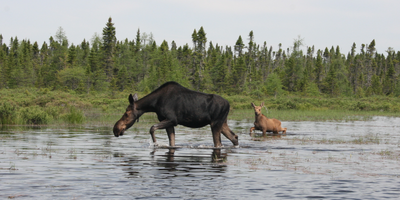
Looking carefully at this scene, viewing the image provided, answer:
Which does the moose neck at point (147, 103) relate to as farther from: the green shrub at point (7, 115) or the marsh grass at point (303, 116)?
the marsh grass at point (303, 116)

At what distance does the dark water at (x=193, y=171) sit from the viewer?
6.98 m

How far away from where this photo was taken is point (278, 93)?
96062 mm

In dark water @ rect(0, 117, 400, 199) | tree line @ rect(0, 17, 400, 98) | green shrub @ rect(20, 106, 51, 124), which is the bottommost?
dark water @ rect(0, 117, 400, 199)

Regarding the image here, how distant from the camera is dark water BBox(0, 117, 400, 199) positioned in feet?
22.9

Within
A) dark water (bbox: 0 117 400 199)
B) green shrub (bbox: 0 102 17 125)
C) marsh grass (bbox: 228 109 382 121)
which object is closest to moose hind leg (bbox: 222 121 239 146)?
dark water (bbox: 0 117 400 199)

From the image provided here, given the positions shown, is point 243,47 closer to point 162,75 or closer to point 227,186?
point 162,75

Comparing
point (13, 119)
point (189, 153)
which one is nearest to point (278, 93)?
point (13, 119)

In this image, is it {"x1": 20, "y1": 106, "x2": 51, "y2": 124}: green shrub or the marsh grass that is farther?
the marsh grass

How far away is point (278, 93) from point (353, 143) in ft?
266

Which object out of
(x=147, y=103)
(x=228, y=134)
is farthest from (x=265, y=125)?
(x=147, y=103)

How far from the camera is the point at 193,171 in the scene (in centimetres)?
902

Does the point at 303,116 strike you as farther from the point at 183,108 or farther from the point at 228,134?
the point at 183,108

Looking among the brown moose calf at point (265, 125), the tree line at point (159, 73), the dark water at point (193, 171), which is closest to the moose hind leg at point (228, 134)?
the dark water at point (193, 171)

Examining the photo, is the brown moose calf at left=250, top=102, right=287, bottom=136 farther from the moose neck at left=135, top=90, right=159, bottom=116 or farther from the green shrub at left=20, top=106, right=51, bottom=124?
the green shrub at left=20, top=106, right=51, bottom=124
